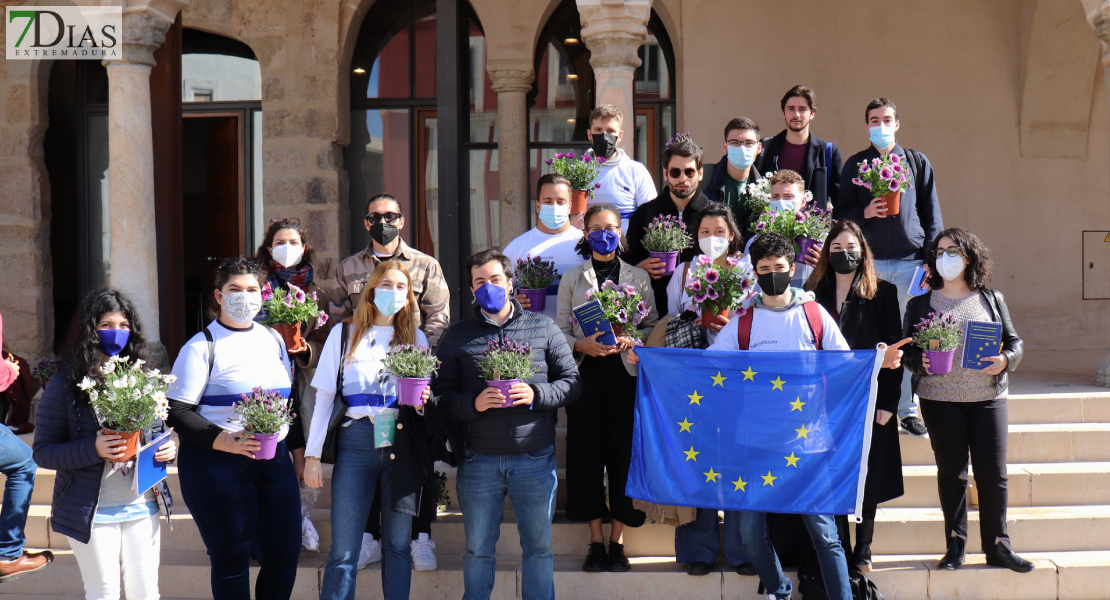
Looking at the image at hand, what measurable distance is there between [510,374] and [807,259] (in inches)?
78.2

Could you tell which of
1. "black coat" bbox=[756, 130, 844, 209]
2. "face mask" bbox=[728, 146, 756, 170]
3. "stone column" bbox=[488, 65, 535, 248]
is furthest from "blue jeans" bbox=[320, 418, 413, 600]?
"stone column" bbox=[488, 65, 535, 248]

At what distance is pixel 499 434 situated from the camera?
4320 millimetres

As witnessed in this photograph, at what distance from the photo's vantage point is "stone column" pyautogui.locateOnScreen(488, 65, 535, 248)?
33.2 ft

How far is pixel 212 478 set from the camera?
4.01 metres

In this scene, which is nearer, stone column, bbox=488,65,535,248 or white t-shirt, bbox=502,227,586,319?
white t-shirt, bbox=502,227,586,319

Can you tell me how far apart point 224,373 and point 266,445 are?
435mm

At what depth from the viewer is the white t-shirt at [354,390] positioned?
4320 millimetres

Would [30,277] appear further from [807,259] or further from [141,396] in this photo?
[807,259]

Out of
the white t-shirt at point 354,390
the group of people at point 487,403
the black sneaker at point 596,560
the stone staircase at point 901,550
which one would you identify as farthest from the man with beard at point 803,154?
the white t-shirt at point 354,390

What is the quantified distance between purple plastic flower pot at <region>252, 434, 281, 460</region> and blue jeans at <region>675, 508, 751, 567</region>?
7.95 ft

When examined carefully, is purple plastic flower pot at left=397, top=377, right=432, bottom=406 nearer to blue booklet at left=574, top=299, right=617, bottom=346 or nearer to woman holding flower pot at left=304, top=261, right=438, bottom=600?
woman holding flower pot at left=304, top=261, right=438, bottom=600

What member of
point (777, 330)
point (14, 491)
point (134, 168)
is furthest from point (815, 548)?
point (134, 168)

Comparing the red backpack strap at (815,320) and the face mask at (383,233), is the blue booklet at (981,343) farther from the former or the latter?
the face mask at (383,233)

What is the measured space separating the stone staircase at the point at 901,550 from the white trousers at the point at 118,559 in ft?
4.57
